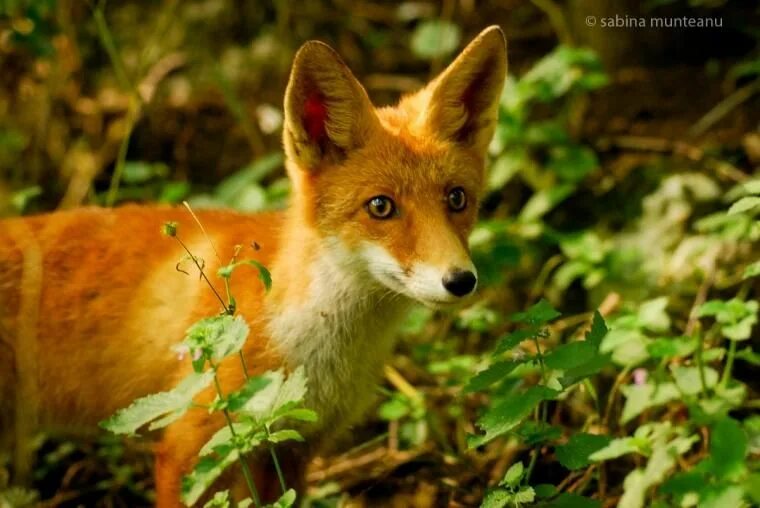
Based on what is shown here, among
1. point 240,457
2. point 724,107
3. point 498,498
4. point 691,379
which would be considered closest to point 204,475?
point 240,457

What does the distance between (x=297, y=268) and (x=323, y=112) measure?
20.6 inches

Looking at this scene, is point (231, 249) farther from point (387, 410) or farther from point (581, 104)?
point (581, 104)

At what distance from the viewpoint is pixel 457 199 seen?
2.78 meters

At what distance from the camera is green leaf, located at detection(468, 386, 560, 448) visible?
6.82 ft

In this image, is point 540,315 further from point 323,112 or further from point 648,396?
point 323,112

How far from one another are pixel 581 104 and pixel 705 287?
1555mm

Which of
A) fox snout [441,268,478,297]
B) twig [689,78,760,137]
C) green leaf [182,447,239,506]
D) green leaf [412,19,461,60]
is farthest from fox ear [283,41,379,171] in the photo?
green leaf [412,19,461,60]

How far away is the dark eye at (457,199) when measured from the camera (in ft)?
9.01

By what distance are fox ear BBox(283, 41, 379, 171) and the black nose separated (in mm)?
647

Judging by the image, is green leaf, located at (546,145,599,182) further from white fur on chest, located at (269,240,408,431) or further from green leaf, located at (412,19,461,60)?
white fur on chest, located at (269,240,408,431)

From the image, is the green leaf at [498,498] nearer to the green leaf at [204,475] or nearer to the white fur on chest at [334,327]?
the green leaf at [204,475]

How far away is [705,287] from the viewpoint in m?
3.55

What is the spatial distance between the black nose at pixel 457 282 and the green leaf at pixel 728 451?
2.64ft

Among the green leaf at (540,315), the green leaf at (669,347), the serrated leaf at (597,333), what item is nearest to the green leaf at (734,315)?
the green leaf at (669,347)
